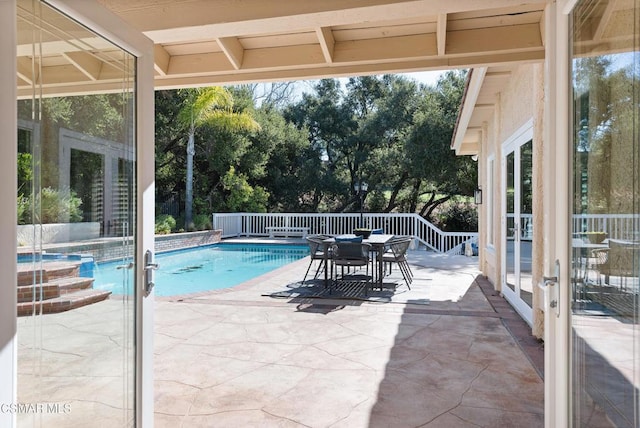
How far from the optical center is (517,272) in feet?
17.7

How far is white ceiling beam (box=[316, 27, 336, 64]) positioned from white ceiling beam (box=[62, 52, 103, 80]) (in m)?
1.46

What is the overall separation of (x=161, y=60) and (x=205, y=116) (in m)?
13.4

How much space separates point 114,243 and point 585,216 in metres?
2.05

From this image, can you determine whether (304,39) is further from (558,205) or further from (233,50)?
(558,205)

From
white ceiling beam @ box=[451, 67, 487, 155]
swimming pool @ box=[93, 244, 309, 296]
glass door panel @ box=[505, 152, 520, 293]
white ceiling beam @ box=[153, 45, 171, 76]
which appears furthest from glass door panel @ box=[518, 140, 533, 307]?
swimming pool @ box=[93, 244, 309, 296]

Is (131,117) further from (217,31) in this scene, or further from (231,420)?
(231,420)

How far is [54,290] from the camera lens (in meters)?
1.69

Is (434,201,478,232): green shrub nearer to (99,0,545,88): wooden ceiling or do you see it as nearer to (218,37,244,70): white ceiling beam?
(99,0,545,88): wooden ceiling

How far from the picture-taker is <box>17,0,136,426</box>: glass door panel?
5.19ft

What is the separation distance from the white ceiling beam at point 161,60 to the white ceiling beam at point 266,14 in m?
0.99

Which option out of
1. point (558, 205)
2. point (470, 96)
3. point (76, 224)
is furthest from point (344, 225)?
point (76, 224)

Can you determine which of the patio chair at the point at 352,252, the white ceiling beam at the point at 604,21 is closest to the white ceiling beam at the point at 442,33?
the white ceiling beam at the point at 604,21

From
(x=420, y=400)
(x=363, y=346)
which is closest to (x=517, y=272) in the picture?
(x=363, y=346)

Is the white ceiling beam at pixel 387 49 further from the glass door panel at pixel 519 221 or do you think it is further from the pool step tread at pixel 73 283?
the pool step tread at pixel 73 283
